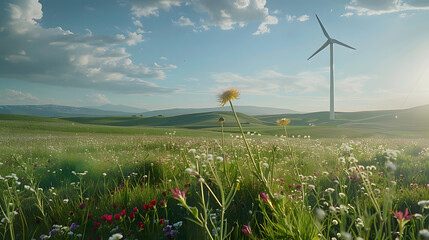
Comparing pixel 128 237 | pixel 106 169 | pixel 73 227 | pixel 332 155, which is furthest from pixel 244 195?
pixel 332 155

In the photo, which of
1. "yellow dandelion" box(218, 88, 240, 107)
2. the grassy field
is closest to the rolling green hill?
the grassy field

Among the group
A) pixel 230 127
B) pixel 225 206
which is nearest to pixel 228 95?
pixel 225 206

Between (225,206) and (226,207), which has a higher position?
(226,207)

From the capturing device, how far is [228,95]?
2898mm

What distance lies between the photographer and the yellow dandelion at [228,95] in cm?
289

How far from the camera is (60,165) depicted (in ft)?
28.5

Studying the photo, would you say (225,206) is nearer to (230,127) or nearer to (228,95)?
(228,95)

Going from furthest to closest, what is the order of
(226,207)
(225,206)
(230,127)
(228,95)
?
(230,127) < (228,95) < (225,206) < (226,207)

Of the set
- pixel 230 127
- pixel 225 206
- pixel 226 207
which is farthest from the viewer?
pixel 230 127

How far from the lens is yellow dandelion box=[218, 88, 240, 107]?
2893 mm

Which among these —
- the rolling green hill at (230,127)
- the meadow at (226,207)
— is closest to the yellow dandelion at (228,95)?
the meadow at (226,207)

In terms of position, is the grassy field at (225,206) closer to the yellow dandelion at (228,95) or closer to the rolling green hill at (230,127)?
the yellow dandelion at (228,95)

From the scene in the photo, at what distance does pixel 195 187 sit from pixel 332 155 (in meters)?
6.68

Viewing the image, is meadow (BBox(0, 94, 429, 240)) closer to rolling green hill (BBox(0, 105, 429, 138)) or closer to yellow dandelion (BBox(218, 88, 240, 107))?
yellow dandelion (BBox(218, 88, 240, 107))
